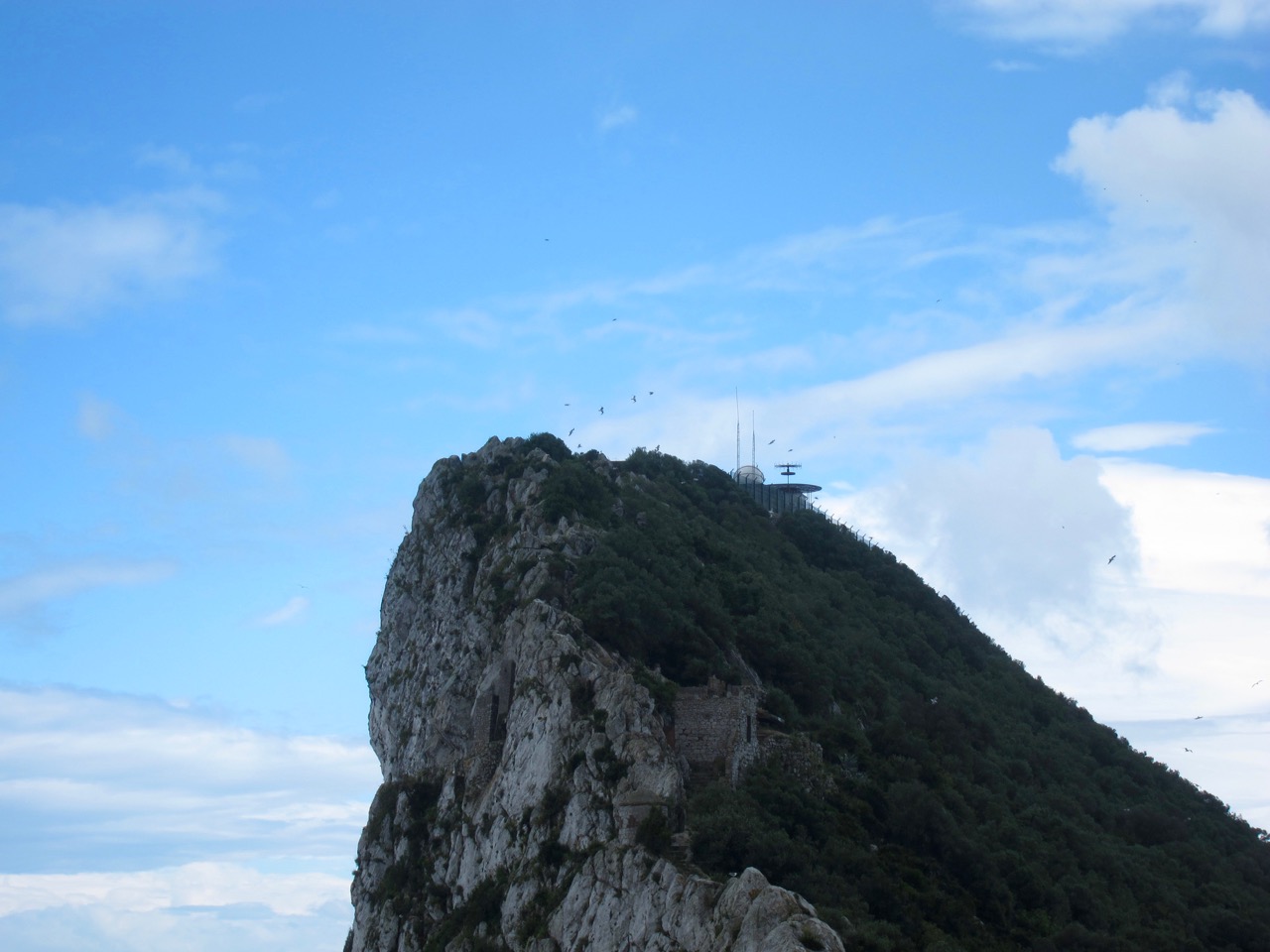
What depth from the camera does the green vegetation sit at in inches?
2061

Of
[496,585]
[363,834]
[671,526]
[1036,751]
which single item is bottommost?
[363,834]

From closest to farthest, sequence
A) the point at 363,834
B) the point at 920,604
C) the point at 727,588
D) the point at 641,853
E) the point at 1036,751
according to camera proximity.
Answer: the point at 641,853
the point at 363,834
the point at 727,588
the point at 1036,751
the point at 920,604

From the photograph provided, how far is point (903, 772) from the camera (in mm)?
63000

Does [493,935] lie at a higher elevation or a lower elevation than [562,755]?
lower

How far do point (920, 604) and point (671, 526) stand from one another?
88.7 feet

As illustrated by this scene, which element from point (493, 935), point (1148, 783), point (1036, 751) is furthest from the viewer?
point (1148, 783)

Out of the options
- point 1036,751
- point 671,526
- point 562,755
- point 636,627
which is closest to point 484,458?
point 671,526

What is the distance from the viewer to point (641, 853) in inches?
1939

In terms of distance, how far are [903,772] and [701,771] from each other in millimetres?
12378

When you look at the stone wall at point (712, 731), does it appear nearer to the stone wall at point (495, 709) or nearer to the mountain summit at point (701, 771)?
the mountain summit at point (701, 771)

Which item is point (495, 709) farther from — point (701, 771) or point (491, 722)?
point (701, 771)

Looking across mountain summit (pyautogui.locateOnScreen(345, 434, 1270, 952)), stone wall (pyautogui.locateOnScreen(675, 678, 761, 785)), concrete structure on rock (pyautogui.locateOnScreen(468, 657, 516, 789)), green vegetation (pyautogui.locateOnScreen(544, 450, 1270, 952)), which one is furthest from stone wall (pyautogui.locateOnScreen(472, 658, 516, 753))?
stone wall (pyautogui.locateOnScreen(675, 678, 761, 785))

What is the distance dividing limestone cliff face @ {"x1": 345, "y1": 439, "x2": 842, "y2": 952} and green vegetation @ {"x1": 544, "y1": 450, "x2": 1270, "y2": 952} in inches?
76.7

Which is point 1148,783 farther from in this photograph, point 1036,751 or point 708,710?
point 708,710
